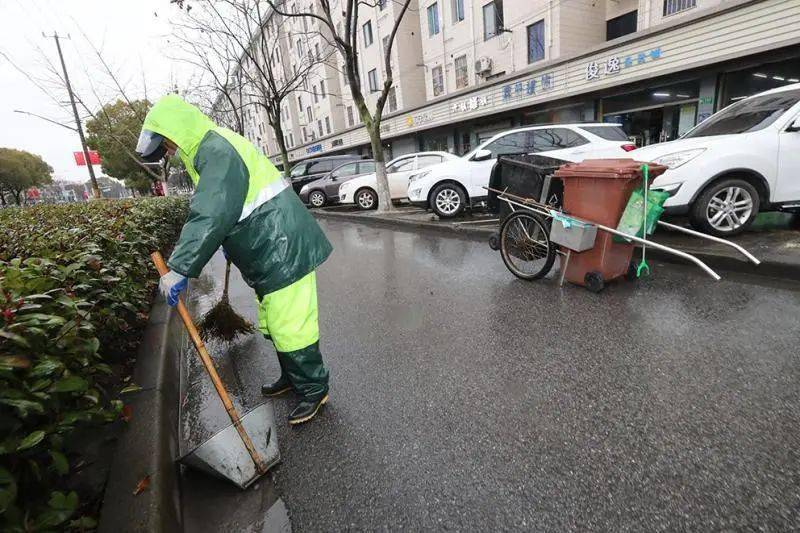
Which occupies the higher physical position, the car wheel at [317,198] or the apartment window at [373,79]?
the apartment window at [373,79]

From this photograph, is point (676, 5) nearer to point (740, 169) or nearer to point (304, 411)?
point (740, 169)

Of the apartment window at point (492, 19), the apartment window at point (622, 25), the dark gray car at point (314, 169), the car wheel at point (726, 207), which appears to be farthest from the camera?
the apartment window at point (492, 19)

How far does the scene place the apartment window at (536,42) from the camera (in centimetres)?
1589

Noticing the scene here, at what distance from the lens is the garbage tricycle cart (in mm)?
3766

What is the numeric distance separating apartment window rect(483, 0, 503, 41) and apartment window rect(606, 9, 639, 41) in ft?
13.7

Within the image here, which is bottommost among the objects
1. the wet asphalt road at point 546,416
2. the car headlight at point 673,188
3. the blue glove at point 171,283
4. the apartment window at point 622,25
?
the wet asphalt road at point 546,416

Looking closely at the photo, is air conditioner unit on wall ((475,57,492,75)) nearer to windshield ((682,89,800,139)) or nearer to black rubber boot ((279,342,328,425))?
windshield ((682,89,800,139))

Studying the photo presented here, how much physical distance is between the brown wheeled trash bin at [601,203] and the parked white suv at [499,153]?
11.7 ft

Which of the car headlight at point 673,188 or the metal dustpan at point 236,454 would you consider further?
the car headlight at point 673,188

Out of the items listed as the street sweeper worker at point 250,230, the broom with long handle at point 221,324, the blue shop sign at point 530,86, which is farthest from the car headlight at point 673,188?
the blue shop sign at point 530,86

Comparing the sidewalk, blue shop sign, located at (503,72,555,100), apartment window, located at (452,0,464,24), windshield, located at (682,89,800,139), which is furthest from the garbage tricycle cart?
apartment window, located at (452,0,464,24)

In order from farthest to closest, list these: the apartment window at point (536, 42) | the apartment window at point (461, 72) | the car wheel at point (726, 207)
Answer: the apartment window at point (461, 72), the apartment window at point (536, 42), the car wheel at point (726, 207)

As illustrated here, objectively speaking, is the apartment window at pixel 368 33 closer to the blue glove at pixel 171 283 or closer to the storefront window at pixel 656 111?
the storefront window at pixel 656 111

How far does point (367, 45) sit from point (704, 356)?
2799 centimetres
